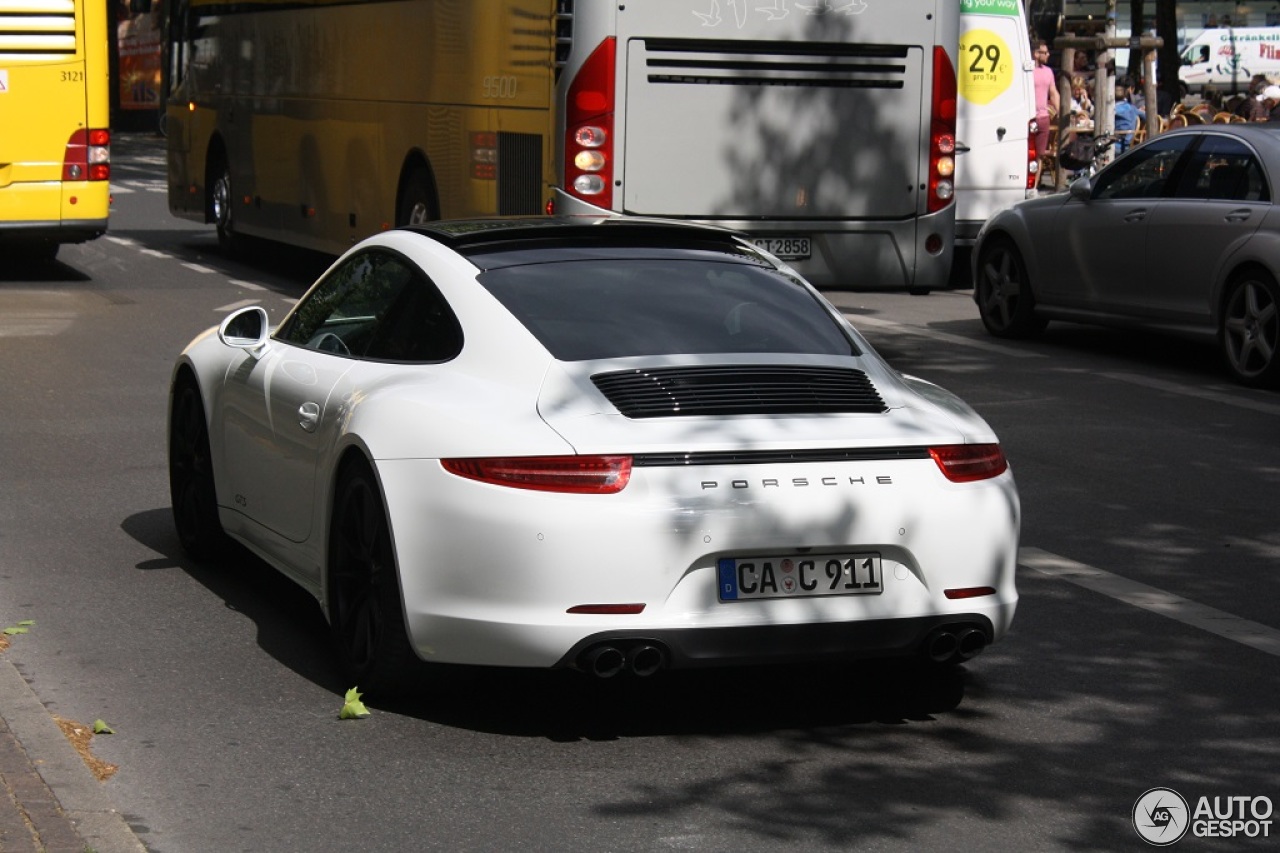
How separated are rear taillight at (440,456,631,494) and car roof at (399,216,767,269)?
1.10 m

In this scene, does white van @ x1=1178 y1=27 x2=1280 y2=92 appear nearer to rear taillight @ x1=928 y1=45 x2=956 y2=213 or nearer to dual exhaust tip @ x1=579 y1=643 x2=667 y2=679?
rear taillight @ x1=928 y1=45 x2=956 y2=213

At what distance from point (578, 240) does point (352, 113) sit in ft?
40.1

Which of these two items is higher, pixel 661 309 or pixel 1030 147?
pixel 1030 147

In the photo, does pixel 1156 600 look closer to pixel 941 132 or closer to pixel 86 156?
pixel 941 132

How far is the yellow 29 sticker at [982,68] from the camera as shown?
20.5 meters

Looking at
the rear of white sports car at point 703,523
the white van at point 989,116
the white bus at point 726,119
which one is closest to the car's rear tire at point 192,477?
the rear of white sports car at point 703,523

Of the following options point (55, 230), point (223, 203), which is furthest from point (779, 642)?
point (223, 203)

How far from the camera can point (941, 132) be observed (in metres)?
14.6

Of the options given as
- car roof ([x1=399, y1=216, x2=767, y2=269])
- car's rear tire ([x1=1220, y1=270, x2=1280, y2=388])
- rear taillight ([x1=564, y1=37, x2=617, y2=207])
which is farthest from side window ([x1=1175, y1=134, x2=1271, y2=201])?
car roof ([x1=399, y1=216, x2=767, y2=269])

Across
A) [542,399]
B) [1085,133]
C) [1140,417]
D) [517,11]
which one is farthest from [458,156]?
[1085,133]

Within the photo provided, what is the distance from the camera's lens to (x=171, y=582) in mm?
7828

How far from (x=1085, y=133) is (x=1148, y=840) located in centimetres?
2740

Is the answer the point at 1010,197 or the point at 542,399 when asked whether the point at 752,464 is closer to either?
the point at 542,399

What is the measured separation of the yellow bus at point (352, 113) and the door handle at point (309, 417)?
764 centimetres
